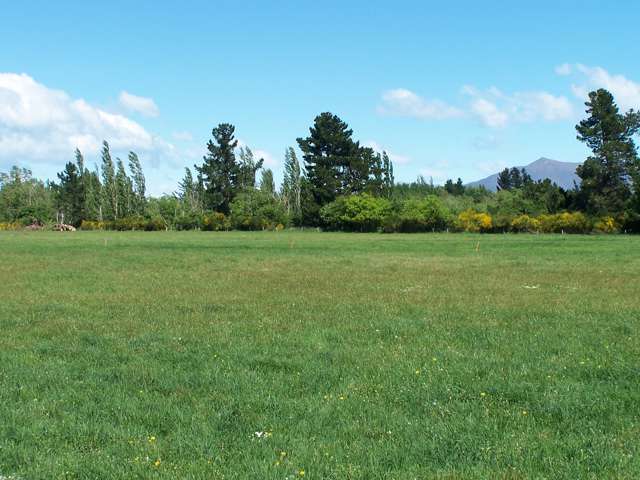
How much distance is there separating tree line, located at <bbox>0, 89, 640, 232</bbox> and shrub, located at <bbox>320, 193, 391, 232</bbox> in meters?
0.18

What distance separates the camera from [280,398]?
7.57 m

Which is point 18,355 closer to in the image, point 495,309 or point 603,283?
point 495,309

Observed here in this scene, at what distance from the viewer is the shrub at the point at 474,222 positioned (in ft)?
300

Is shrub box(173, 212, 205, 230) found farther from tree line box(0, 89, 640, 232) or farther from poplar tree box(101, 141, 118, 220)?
poplar tree box(101, 141, 118, 220)

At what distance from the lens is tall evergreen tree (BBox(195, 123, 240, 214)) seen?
12550cm

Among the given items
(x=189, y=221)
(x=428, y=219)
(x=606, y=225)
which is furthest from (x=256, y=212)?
(x=606, y=225)

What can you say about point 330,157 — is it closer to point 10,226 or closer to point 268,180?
point 268,180

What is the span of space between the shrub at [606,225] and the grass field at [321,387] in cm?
6724

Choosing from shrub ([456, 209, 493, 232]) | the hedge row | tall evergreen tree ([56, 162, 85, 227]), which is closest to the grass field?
the hedge row

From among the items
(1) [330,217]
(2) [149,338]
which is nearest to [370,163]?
(1) [330,217]

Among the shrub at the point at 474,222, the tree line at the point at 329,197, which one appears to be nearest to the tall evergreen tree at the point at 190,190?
the tree line at the point at 329,197

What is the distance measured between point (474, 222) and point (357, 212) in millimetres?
20332

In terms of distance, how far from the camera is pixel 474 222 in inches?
3676

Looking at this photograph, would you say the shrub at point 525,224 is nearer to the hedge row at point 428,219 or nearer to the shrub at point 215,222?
the hedge row at point 428,219
